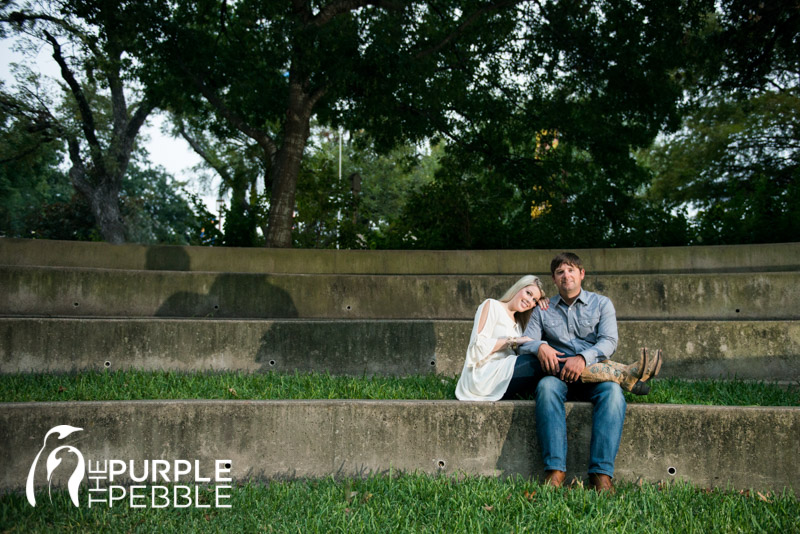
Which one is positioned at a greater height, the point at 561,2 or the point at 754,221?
the point at 561,2

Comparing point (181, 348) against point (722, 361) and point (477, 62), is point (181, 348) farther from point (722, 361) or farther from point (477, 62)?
point (477, 62)

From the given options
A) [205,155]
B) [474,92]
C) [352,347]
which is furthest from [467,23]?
[205,155]

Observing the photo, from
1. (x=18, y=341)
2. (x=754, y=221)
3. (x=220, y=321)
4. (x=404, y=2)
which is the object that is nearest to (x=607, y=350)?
(x=220, y=321)

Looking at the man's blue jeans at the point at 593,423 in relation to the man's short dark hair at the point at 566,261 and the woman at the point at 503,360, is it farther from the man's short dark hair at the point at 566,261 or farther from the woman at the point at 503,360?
the man's short dark hair at the point at 566,261

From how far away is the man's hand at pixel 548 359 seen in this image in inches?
175

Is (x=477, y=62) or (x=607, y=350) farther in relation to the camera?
(x=477, y=62)

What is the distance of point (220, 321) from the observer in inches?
241

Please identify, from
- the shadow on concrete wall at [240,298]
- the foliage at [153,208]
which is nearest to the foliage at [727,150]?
the shadow on concrete wall at [240,298]

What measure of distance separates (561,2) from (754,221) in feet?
17.9

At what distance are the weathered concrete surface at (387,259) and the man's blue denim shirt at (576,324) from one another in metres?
4.48

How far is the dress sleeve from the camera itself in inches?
183

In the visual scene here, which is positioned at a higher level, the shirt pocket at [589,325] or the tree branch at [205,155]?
the tree branch at [205,155]

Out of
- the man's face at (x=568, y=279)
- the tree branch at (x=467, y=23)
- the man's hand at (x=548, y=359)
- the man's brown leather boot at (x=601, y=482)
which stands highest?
the tree branch at (x=467, y=23)

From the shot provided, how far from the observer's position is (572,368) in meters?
4.38
